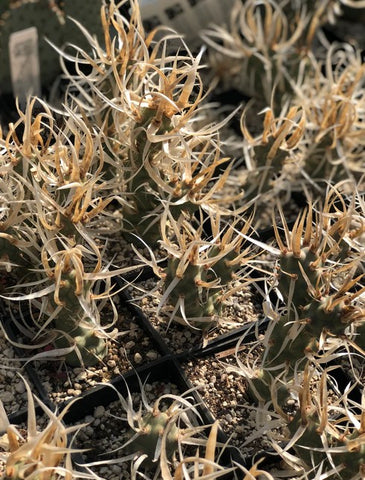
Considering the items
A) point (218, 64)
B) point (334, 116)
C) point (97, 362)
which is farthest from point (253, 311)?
point (218, 64)

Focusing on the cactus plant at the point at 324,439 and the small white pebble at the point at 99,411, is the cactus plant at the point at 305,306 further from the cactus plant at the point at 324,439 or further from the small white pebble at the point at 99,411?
the small white pebble at the point at 99,411

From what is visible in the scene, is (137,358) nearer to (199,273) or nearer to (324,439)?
(199,273)

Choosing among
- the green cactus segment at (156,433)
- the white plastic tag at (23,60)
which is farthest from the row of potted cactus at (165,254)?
the white plastic tag at (23,60)

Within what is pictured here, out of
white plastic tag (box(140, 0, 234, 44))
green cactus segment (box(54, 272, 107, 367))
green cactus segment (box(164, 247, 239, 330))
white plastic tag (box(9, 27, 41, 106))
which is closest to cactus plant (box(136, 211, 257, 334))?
green cactus segment (box(164, 247, 239, 330))

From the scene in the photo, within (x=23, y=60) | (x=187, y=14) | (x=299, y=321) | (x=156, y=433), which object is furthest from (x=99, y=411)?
(x=187, y=14)

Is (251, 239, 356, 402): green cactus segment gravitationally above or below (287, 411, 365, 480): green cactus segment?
above

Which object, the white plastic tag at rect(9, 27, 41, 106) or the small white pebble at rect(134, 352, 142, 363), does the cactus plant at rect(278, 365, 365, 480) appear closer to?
the small white pebble at rect(134, 352, 142, 363)
